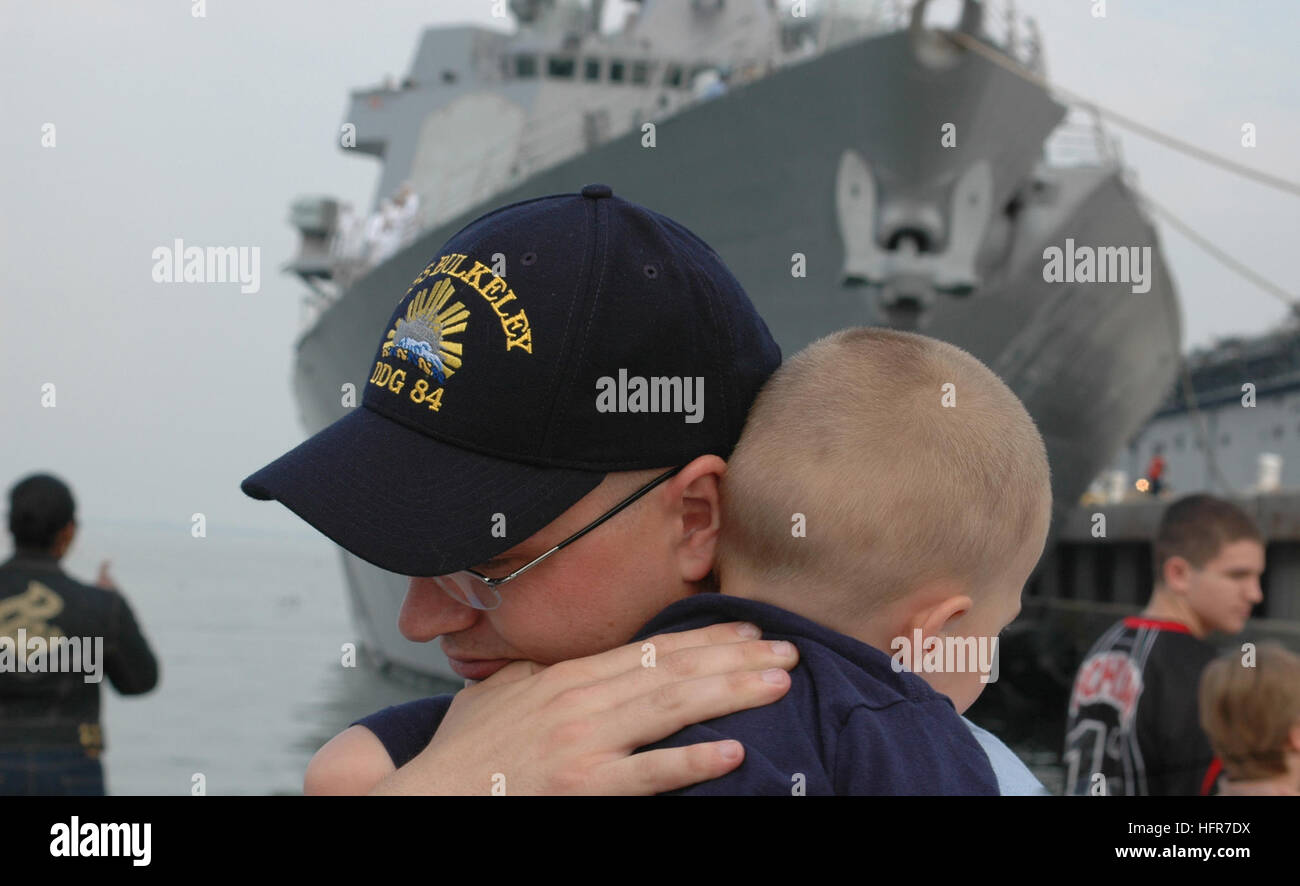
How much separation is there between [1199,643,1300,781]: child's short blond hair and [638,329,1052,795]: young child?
2.07 meters

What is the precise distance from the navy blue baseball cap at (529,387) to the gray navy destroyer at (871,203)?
9.12 metres

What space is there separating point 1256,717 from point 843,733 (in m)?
2.32

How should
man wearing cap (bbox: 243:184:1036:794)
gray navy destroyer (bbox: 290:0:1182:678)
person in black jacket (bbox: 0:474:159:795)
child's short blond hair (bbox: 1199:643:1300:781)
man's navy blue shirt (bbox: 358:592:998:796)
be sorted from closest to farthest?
man's navy blue shirt (bbox: 358:592:998:796) → man wearing cap (bbox: 243:184:1036:794) → child's short blond hair (bbox: 1199:643:1300:781) → person in black jacket (bbox: 0:474:159:795) → gray navy destroyer (bbox: 290:0:1182:678)

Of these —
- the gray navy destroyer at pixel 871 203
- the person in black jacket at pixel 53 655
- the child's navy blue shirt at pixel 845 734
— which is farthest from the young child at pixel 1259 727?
the gray navy destroyer at pixel 871 203

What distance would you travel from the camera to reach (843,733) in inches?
37.6

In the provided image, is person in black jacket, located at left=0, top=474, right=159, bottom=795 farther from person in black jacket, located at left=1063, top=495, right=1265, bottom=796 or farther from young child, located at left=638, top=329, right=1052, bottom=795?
young child, located at left=638, top=329, right=1052, bottom=795

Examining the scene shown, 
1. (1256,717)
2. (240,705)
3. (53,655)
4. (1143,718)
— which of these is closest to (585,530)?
(1256,717)

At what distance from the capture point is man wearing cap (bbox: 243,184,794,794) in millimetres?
1059

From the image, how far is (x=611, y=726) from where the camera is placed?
40.6 inches

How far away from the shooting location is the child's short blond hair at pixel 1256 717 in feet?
9.30

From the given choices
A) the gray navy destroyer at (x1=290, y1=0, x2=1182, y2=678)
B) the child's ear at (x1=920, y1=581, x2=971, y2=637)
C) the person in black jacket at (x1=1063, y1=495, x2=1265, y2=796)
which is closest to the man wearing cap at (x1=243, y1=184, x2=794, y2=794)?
the child's ear at (x1=920, y1=581, x2=971, y2=637)

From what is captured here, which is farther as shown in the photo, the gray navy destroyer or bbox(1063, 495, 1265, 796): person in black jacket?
the gray navy destroyer
